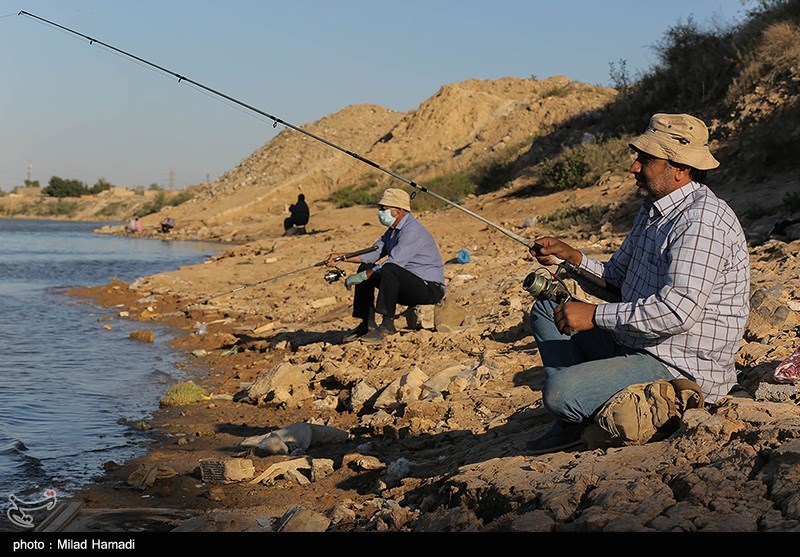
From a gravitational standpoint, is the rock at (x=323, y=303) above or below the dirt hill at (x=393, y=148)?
below

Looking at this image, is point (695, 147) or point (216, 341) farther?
point (216, 341)

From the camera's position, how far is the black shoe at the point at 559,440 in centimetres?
445

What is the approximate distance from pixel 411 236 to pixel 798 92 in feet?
27.5

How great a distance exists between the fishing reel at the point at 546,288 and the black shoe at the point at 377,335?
15.1ft

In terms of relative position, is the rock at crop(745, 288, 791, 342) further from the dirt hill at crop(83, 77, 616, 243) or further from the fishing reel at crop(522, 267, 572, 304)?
the dirt hill at crop(83, 77, 616, 243)

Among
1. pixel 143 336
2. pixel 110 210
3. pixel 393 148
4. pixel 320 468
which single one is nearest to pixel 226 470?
pixel 320 468

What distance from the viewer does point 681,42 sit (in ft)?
62.0

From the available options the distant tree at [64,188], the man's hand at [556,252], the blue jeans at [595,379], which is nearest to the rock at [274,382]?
the man's hand at [556,252]

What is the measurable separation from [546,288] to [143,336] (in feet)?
26.6

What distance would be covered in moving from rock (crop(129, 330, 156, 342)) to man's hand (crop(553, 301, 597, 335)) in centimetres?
830

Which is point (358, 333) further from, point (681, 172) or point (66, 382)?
point (681, 172)

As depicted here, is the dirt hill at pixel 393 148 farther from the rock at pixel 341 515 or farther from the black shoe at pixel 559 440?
the rock at pixel 341 515
